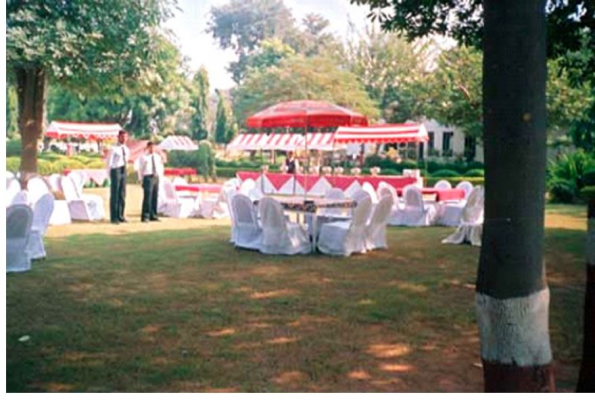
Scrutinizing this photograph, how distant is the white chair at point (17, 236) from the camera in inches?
264

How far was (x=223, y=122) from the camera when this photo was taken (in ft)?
Result: 113

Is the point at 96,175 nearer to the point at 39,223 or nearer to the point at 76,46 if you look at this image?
the point at 76,46

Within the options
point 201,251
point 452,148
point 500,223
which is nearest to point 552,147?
point 452,148

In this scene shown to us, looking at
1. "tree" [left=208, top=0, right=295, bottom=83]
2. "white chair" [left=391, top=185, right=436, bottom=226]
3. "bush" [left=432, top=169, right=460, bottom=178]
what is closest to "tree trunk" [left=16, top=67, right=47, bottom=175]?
"tree" [left=208, top=0, right=295, bottom=83]

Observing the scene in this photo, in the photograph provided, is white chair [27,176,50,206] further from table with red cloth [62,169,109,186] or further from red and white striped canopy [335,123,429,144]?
red and white striped canopy [335,123,429,144]

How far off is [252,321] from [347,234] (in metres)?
3.27

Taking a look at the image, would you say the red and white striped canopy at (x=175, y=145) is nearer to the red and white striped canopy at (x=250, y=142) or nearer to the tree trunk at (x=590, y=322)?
the red and white striped canopy at (x=250, y=142)

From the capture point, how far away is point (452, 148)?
2697cm

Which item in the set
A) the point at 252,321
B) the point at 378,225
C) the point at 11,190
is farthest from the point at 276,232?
the point at 11,190

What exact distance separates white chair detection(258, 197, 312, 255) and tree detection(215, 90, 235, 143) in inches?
1019

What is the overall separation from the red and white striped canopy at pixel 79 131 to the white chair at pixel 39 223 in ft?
53.4

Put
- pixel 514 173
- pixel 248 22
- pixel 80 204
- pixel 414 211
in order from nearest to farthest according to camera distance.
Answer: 1. pixel 514 173
2. pixel 80 204
3. pixel 414 211
4. pixel 248 22

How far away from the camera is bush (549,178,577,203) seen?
59.0 feet

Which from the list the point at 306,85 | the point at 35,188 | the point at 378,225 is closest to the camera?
the point at 378,225
